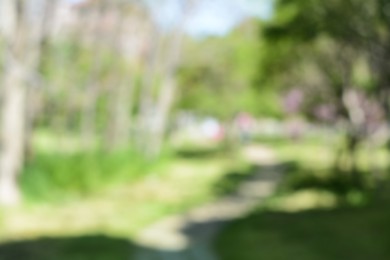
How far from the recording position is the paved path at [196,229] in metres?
10.9

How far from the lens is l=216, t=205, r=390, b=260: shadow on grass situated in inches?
425

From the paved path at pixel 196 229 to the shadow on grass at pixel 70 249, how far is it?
32 cm

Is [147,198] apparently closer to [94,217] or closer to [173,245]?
[94,217]

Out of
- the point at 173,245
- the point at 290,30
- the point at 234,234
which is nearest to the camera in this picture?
the point at 173,245

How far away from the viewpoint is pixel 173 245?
1157 centimetres

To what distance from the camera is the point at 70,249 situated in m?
11.0

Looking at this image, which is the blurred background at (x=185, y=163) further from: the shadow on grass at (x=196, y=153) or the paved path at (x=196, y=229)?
the shadow on grass at (x=196, y=153)

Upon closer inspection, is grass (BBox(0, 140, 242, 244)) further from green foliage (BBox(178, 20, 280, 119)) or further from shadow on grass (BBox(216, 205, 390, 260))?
green foliage (BBox(178, 20, 280, 119))

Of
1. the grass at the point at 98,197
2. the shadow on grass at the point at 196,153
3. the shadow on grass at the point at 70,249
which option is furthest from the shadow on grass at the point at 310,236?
the shadow on grass at the point at 196,153

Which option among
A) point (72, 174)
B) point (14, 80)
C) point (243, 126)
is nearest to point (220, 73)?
point (243, 126)

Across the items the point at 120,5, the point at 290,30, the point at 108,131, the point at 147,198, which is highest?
the point at 120,5

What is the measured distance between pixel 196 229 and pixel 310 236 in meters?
2.19

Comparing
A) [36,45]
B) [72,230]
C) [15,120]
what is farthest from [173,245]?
[36,45]

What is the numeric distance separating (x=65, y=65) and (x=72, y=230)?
57.9 feet
